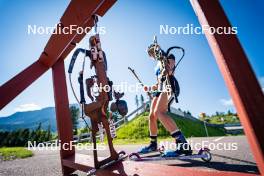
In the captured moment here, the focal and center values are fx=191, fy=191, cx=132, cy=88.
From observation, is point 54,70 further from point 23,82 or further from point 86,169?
point 86,169

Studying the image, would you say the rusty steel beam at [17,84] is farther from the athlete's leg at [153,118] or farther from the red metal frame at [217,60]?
the athlete's leg at [153,118]

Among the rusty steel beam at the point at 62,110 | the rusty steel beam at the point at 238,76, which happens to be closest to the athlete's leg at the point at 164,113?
the rusty steel beam at the point at 62,110

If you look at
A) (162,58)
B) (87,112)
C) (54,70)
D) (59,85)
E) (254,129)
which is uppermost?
(162,58)

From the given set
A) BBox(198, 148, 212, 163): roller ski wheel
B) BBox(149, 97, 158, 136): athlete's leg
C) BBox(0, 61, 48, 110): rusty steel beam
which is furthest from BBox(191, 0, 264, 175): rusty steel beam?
BBox(149, 97, 158, 136): athlete's leg

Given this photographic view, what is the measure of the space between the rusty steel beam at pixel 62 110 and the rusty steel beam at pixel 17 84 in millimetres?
373

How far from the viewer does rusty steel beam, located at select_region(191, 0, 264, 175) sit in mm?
656

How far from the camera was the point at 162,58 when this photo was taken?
360 cm

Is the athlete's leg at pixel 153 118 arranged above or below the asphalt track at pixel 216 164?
above

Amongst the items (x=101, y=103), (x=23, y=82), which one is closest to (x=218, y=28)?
(x=101, y=103)

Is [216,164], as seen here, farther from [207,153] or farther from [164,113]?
[164,113]

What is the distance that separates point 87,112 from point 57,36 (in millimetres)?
963

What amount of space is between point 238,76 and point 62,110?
95.2 inches

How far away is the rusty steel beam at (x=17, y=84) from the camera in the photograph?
6.32 feet

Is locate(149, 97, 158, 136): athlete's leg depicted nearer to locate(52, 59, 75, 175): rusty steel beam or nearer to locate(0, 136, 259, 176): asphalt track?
locate(0, 136, 259, 176): asphalt track
